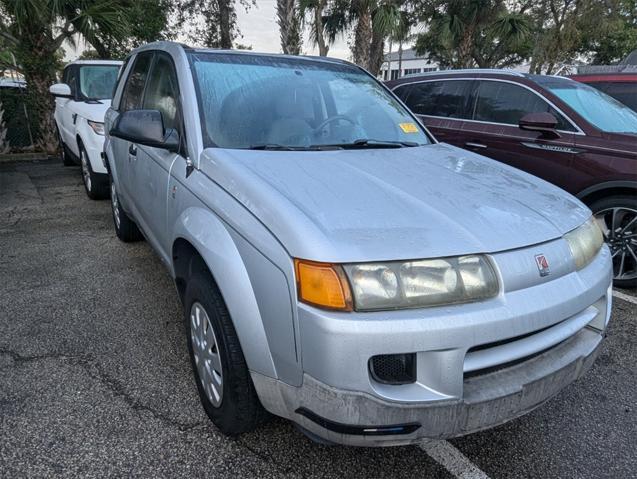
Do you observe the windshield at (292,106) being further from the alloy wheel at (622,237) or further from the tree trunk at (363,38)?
the tree trunk at (363,38)

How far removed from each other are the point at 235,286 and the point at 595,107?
406 centimetres

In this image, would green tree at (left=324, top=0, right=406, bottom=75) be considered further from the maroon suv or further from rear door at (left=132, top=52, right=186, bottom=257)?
rear door at (left=132, top=52, right=186, bottom=257)

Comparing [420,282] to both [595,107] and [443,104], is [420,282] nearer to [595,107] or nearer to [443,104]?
[595,107]

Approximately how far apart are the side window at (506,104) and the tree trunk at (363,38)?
9.49 m

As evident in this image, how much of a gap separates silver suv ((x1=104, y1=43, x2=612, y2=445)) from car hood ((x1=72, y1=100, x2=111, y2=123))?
3.45 metres

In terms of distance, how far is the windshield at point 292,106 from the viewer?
2.49m

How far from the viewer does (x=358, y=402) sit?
58.1 inches

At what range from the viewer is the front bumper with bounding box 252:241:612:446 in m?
1.46

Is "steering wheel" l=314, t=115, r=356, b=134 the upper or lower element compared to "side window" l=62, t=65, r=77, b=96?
lower

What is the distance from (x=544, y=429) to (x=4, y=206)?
22.3ft

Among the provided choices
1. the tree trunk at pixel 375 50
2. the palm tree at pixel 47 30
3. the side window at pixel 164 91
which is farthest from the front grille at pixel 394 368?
the tree trunk at pixel 375 50

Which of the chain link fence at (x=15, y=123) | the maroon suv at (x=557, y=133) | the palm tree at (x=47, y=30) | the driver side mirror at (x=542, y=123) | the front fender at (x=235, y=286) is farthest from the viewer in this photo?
the chain link fence at (x=15, y=123)

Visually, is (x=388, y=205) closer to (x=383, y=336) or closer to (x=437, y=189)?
(x=437, y=189)

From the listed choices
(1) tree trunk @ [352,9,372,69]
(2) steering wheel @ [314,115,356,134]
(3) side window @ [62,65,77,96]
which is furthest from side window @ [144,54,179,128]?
(1) tree trunk @ [352,9,372,69]
